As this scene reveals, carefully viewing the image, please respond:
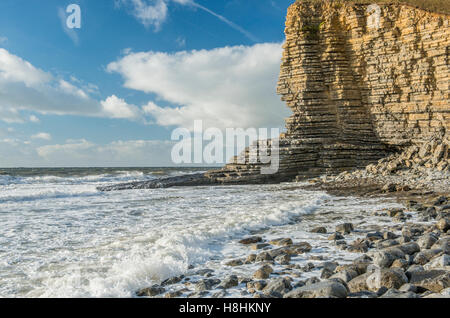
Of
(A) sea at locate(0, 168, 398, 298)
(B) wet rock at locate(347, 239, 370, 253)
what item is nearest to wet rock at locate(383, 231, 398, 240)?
(B) wet rock at locate(347, 239, 370, 253)

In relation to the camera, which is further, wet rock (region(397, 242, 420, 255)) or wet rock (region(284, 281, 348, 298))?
wet rock (region(397, 242, 420, 255))

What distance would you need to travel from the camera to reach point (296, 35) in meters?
24.1

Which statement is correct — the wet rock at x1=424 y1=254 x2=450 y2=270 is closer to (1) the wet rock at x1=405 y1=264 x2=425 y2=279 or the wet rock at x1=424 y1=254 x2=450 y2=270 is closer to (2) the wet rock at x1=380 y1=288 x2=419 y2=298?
(1) the wet rock at x1=405 y1=264 x2=425 y2=279

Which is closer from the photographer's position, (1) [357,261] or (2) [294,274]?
(2) [294,274]

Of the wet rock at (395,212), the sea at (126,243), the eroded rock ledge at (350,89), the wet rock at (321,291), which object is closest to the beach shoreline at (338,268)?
the wet rock at (321,291)

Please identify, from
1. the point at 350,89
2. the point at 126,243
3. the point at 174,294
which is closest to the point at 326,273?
the point at 174,294

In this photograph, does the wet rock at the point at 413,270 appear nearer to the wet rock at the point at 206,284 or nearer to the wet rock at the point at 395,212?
the wet rock at the point at 206,284

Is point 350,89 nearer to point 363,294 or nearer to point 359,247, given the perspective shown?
point 359,247

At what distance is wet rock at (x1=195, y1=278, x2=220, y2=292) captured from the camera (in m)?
3.77

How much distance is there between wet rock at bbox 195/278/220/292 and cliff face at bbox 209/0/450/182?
18642 millimetres

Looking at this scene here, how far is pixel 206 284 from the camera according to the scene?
3.84 m

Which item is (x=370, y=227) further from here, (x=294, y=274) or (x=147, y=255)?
(x=147, y=255)
